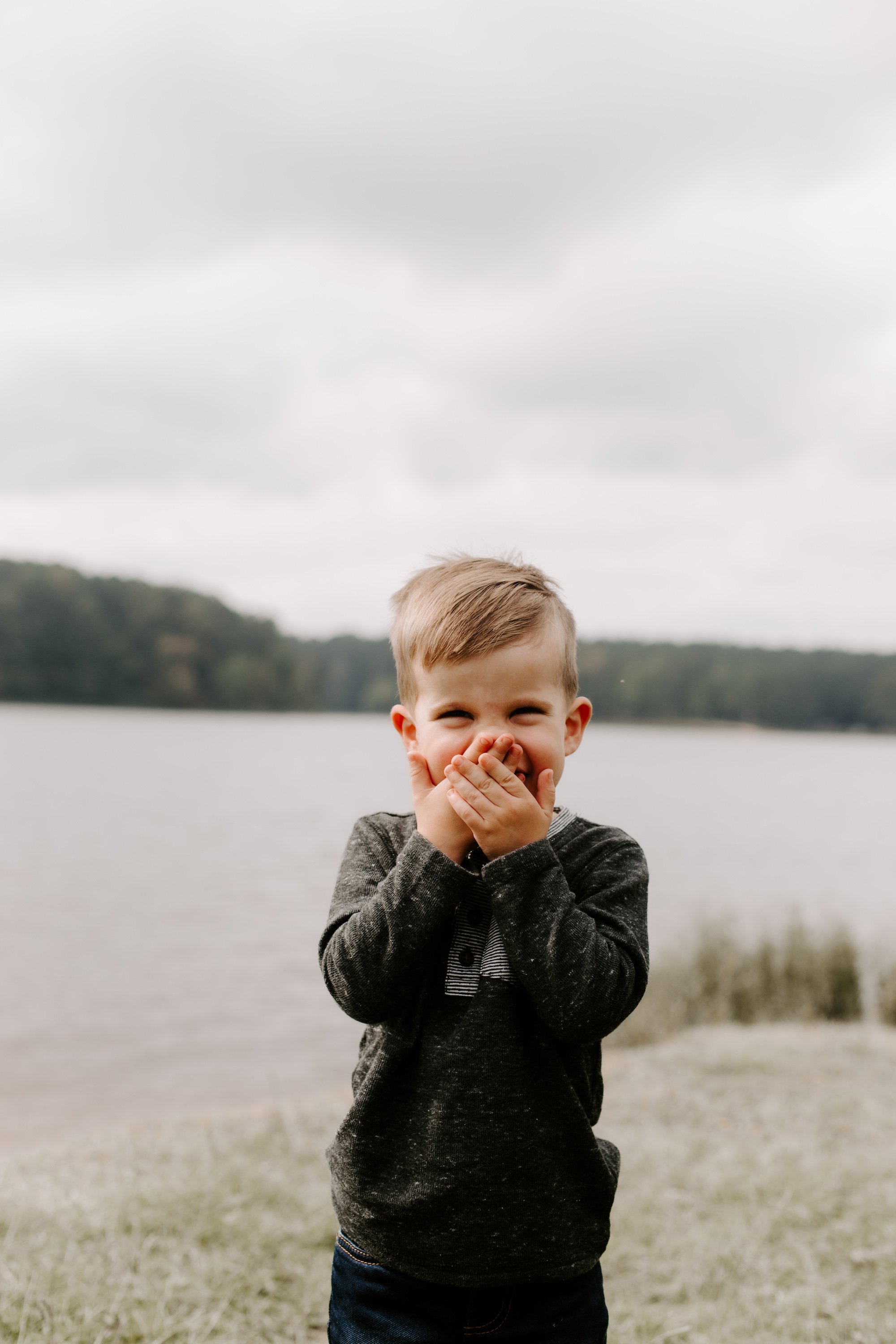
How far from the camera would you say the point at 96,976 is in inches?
466

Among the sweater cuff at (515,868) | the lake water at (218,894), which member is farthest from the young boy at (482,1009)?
the lake water at (218,894)

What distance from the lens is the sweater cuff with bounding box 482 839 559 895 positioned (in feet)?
5.80

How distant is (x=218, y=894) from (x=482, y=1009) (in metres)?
15.7

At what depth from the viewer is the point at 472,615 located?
1872 millimetres

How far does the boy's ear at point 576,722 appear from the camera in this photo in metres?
2.05

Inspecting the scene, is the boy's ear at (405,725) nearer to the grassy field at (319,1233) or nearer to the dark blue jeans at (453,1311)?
the dark blue jeans at (453,1311)

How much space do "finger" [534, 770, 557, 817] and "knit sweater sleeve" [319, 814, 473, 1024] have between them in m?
0.19

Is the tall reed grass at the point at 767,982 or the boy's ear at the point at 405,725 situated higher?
the boy's ear at the point at 405,725

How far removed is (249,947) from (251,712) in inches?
2543

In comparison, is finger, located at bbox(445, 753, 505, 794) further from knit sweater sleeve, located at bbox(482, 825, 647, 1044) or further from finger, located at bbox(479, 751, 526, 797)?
knit sweater sleeve, located at bbox(482, 825, 647, 1044)

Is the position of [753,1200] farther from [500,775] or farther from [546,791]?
[500,775]

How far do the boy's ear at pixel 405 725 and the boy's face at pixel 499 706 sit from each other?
0.25 ft

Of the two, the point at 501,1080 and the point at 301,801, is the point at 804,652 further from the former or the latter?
the point at 501,1080

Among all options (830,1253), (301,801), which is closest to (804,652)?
(301,801)
